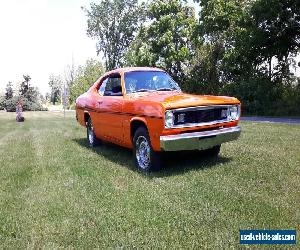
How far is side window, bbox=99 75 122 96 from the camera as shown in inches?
314

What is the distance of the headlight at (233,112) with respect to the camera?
7.08 metres

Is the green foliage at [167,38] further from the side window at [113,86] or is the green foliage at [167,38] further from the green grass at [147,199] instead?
the green grass at [147,199]

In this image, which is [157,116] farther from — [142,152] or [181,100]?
[142,152]

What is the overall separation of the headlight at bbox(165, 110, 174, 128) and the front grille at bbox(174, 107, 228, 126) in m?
0.09

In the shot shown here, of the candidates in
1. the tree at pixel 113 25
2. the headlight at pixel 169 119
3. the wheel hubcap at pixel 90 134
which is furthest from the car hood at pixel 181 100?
the tree at pixel 113 25

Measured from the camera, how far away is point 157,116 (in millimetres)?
6266

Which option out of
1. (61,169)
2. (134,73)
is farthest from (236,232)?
(134,73)

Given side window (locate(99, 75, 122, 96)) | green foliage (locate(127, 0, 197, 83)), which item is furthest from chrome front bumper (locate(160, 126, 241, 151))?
green foliage (locate(127, 0, 197, 83))

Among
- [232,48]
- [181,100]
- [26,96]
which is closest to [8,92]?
[26,96]

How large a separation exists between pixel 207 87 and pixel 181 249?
2871 centimetres

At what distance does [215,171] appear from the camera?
654 centimetres

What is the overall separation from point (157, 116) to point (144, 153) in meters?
1.01

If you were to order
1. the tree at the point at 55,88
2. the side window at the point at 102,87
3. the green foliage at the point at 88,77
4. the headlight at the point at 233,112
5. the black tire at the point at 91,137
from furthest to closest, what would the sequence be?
the tree at the point at 55,88 < the green foliage at the point at 88,77 < the black tire at the point at 91,137 < the side window at the point at 102,87 < the headlight at the point at 233,112

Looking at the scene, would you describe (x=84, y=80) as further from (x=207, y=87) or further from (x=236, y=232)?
(x=236, y=232)
